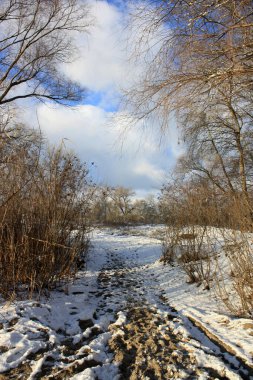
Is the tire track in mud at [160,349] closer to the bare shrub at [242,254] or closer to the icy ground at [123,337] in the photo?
the icy ground at [123,337]

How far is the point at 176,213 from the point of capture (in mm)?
7453

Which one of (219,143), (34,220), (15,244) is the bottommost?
(15,244)

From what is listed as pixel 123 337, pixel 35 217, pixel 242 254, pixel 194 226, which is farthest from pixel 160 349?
pixel 194 226

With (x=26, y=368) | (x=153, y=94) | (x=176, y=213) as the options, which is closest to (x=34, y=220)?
(x=26, y=368)

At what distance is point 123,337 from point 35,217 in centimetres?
219

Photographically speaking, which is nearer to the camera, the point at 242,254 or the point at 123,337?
the point at 123,337

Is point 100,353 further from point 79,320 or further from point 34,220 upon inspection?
point 34,220

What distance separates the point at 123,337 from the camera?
3.55 m

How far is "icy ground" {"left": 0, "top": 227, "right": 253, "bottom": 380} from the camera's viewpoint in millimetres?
2760

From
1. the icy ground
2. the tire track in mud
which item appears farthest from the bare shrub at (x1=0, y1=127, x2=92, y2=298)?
the tire track in mud

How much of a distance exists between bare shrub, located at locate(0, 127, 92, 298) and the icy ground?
0.40 metres

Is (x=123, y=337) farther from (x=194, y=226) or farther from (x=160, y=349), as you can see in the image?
(x=194, y=226)

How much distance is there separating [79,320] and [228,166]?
13.8 meters

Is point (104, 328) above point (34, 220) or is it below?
below
